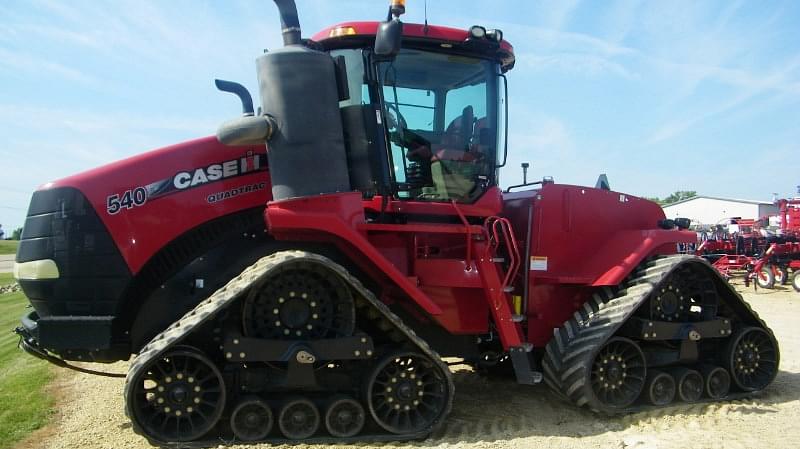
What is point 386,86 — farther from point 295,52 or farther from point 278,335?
point 278,335

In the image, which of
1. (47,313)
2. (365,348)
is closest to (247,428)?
(365,348)

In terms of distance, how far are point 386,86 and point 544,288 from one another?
2.55 meters

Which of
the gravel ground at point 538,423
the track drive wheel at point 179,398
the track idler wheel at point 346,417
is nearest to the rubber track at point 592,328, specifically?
the gravel ground at point 538,423

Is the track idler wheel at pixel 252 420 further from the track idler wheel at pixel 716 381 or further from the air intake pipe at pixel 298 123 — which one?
the track idler wheel at pixel 716 381

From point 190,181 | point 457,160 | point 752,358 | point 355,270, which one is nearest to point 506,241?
point 457,160

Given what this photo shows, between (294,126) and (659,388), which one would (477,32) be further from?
(659,388)

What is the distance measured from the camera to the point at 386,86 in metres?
5.48

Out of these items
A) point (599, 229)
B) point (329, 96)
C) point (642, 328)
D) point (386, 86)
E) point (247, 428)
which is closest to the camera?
point (247, 428)

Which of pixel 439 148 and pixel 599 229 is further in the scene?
pixel 599 229

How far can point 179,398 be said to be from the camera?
4.48 metres

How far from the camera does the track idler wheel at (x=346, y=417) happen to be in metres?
4.76

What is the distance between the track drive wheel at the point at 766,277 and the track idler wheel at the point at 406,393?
62.5 ft

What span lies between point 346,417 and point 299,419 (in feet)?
1.16

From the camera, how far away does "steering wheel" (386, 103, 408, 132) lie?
18.0ft
